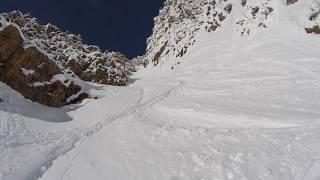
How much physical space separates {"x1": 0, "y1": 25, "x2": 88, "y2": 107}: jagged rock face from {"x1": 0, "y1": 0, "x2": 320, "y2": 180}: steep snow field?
1356 millimetres

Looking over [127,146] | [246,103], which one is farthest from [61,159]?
[246,103]

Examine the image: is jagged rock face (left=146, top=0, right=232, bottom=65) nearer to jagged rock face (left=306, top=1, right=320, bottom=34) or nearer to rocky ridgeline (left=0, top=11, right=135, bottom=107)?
jagged rock face (left=306, top=1, right=320, bottom=34)

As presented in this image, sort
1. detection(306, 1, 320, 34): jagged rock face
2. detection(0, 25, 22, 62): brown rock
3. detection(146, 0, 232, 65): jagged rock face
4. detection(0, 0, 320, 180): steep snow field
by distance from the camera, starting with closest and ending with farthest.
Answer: detection(0, 0, 320, 180): steep snow field → detection(0, 25, 22, 62): brown rock → detection(306, 1, 320, 34): jagged rock face → detection(146, 0, 232, 65): jagged rock face

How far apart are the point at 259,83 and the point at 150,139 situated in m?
8.80

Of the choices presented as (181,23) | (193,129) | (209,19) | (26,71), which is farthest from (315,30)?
(181,23)

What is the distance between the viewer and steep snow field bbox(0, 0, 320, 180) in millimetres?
11320

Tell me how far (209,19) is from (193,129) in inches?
1354

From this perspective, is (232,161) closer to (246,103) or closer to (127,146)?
(127,146)

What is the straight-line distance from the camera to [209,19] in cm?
4784

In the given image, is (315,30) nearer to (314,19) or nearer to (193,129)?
(314,19)

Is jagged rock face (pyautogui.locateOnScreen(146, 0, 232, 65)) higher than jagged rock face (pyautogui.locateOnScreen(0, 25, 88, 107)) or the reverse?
higher

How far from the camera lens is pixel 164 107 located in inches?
838

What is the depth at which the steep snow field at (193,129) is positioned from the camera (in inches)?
446

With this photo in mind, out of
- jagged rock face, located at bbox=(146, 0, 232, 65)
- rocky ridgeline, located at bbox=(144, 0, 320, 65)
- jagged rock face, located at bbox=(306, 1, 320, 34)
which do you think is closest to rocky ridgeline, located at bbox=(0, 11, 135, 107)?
jagged rock face, located at bbox=(306, 1, 320, 34)
